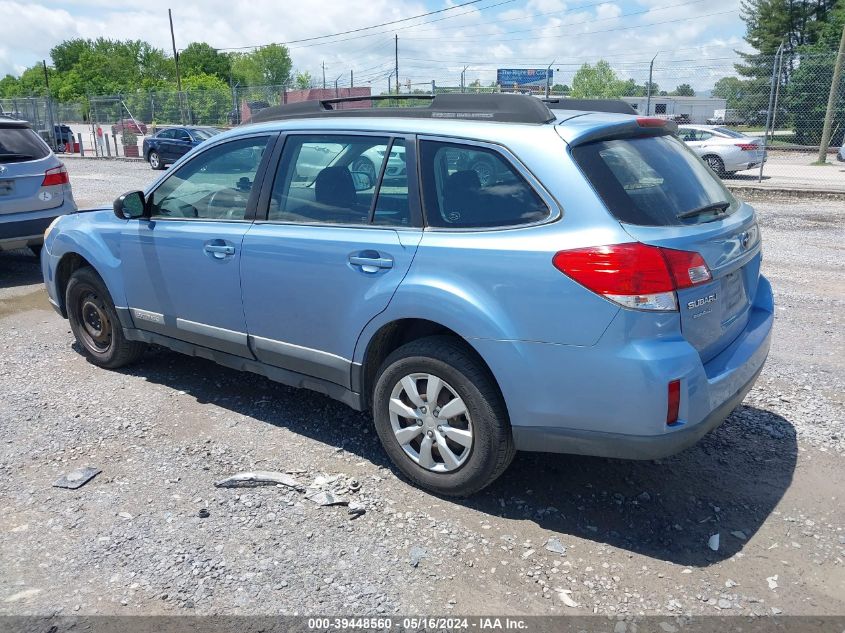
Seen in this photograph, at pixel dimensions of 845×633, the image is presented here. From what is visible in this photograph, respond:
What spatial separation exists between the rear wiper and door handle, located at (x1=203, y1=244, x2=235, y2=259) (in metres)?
2.47

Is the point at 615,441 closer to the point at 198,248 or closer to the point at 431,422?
the point at 431,422

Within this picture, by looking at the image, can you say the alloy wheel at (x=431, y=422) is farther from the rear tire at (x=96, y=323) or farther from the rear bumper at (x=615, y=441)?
the rear tire at (x=96, y=323)

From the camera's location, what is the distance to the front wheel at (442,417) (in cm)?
328

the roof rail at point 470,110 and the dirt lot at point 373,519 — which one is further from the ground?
the roof rail at point 470,110

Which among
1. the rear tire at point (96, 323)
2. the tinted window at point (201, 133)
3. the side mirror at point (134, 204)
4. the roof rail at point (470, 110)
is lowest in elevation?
the rear tire at point (96, 323)

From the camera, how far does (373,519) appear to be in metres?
3.43

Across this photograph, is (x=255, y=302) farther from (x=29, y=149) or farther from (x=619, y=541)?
(x=29, y=149)

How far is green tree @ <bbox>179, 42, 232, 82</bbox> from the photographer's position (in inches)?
4754

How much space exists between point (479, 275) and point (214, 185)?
2145mm

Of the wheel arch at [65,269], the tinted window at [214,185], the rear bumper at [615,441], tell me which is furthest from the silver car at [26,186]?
the rear bumper at [615,441]

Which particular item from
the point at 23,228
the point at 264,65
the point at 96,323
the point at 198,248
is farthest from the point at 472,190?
the point at 264,65

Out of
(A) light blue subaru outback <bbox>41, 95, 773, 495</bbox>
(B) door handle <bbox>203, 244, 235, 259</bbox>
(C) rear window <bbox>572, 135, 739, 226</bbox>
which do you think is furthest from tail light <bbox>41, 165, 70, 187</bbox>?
(C) rear window <bbox>572, 135, 739, 226</bbox>

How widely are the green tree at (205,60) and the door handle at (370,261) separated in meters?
126

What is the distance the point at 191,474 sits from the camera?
386cm
